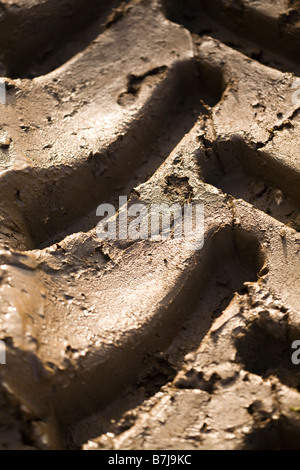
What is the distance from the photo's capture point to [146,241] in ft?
5.29

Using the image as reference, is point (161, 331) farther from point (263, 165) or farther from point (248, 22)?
point (248, 22)

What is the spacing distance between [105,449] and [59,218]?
0.66 meters

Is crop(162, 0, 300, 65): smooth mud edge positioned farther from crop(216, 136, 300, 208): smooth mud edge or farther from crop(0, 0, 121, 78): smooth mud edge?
crop(216, 136, 300, 208): smooth mud edge

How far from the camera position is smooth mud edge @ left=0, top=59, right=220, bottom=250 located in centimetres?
168

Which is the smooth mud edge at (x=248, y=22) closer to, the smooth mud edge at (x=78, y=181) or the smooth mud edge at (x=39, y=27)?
the smooth mud edge at (x=39, y=27)

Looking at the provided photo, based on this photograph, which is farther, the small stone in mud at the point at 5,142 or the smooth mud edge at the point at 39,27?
the smooth mud edge at the point at 39,27

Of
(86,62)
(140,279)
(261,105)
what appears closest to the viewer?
(140,279)

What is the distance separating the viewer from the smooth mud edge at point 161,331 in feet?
4.58

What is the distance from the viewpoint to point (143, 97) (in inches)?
73.0

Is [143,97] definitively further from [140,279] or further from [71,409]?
[71,409]

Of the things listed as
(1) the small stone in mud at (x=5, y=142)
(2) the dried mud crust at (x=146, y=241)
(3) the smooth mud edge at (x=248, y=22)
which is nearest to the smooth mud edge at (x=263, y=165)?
(2) the dried mud crust at (x=146, y=241)

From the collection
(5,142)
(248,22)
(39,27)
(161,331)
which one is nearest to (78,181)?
(5,142)
